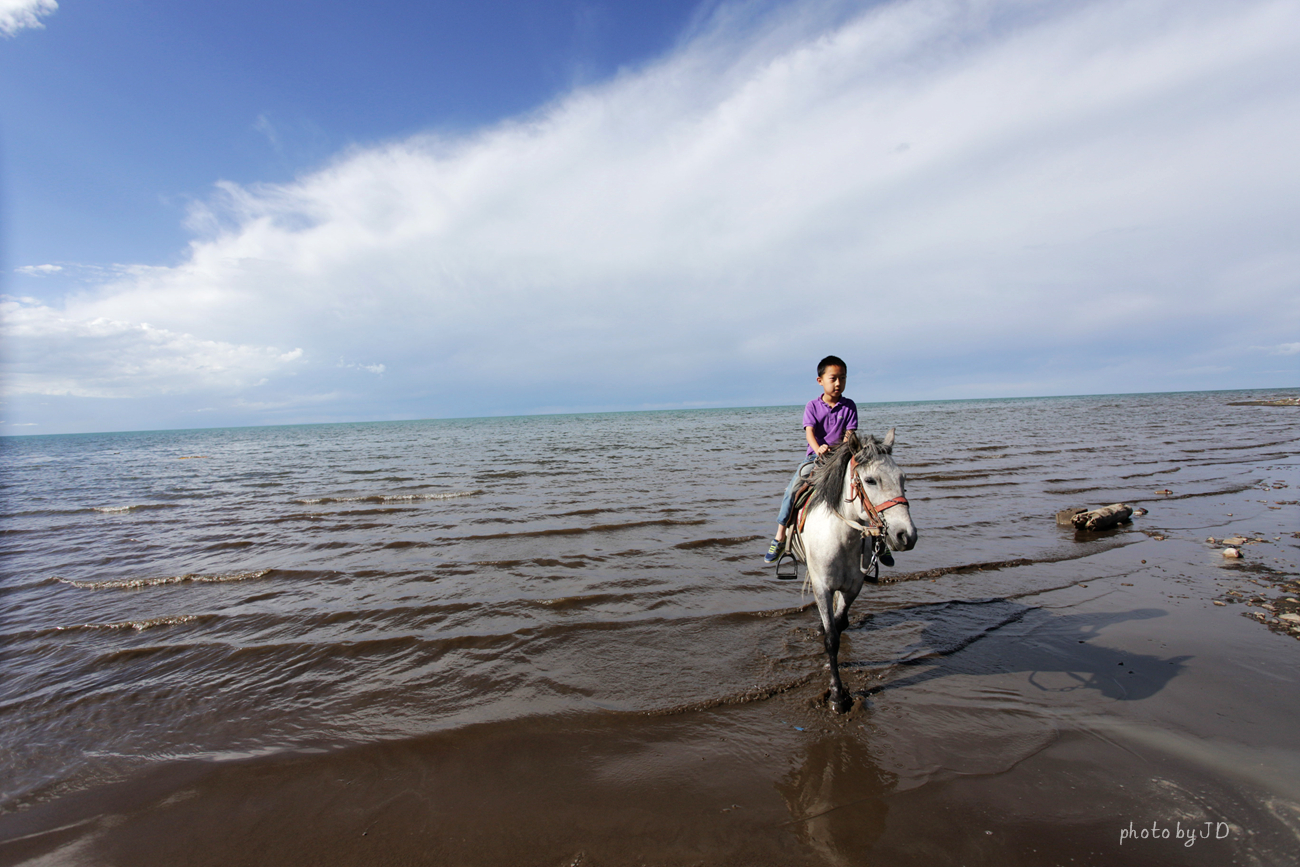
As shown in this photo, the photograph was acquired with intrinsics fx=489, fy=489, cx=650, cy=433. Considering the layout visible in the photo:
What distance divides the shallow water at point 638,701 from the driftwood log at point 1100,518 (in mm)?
439

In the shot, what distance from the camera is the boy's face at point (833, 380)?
5.93 m

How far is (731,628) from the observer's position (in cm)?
749

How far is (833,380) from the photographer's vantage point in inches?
236

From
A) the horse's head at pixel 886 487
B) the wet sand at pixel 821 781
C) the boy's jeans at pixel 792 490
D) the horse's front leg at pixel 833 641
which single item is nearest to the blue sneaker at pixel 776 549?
the boy's jeans at pixel 792 490

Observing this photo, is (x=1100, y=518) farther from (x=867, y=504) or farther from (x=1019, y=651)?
(x=867, y=504)

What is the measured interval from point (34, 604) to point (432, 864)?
37.5 ft

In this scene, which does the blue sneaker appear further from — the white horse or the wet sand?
the wet sand

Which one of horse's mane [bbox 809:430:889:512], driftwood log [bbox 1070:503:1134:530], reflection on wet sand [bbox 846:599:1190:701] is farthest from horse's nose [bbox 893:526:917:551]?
driftwood log [bbox 1070:503:1134:530]

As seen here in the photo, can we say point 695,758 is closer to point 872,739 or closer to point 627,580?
point 872,739

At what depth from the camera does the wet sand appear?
12.1 ft

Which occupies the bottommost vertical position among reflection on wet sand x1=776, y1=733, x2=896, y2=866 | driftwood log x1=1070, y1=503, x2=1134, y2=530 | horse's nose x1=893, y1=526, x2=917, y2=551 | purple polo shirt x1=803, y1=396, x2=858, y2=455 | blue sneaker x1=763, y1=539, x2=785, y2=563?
reflection on wet sand x1=776, y1=733, x2=896, y2=866

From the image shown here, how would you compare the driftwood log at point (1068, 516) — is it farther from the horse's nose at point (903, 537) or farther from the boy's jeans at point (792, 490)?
the horse's nose at point (903, 537)

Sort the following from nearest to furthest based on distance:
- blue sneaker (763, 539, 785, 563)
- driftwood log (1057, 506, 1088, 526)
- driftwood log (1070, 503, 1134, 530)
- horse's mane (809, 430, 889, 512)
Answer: horse's mane (809, 430, 889, 512) → blue sneaker (763, 539, 785, 563) → driftwood log (1070, 503, 1134, 530) → driftwood log (1057, 506, 1088, 526)

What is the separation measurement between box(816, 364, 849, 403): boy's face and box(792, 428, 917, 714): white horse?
0.97 meters
